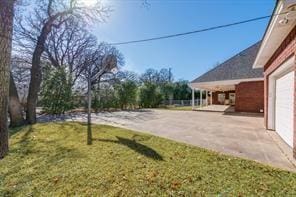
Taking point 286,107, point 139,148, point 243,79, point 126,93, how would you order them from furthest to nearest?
point 126,93
point 243,79
point 286,107
point 139,148

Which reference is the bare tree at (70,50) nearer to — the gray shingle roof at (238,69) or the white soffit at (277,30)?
the gray shingle roof at (238,69)

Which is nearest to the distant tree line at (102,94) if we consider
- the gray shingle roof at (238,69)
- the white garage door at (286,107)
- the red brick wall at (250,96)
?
the gray shingle roof at (238,69)

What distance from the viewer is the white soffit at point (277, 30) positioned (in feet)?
13.1

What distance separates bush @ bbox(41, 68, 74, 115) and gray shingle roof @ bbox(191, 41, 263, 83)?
1183 cm

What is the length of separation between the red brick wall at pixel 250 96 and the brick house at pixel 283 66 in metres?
6.89

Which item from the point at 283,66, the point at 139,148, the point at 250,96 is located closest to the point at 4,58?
the point at 139,148

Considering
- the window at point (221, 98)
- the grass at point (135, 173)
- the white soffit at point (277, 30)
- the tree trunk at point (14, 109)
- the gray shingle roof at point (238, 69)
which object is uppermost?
the gray shingle roof at point (238, 69)

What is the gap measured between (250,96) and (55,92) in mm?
15533

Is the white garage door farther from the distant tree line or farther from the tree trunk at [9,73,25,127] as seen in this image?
the distant tree line

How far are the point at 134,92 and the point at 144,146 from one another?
59.3 feet

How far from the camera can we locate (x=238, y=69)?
1688 centimetres

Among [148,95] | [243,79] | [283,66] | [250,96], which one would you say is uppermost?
[243,79]

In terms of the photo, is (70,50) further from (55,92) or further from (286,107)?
(286,107)

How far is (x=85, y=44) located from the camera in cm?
2577
